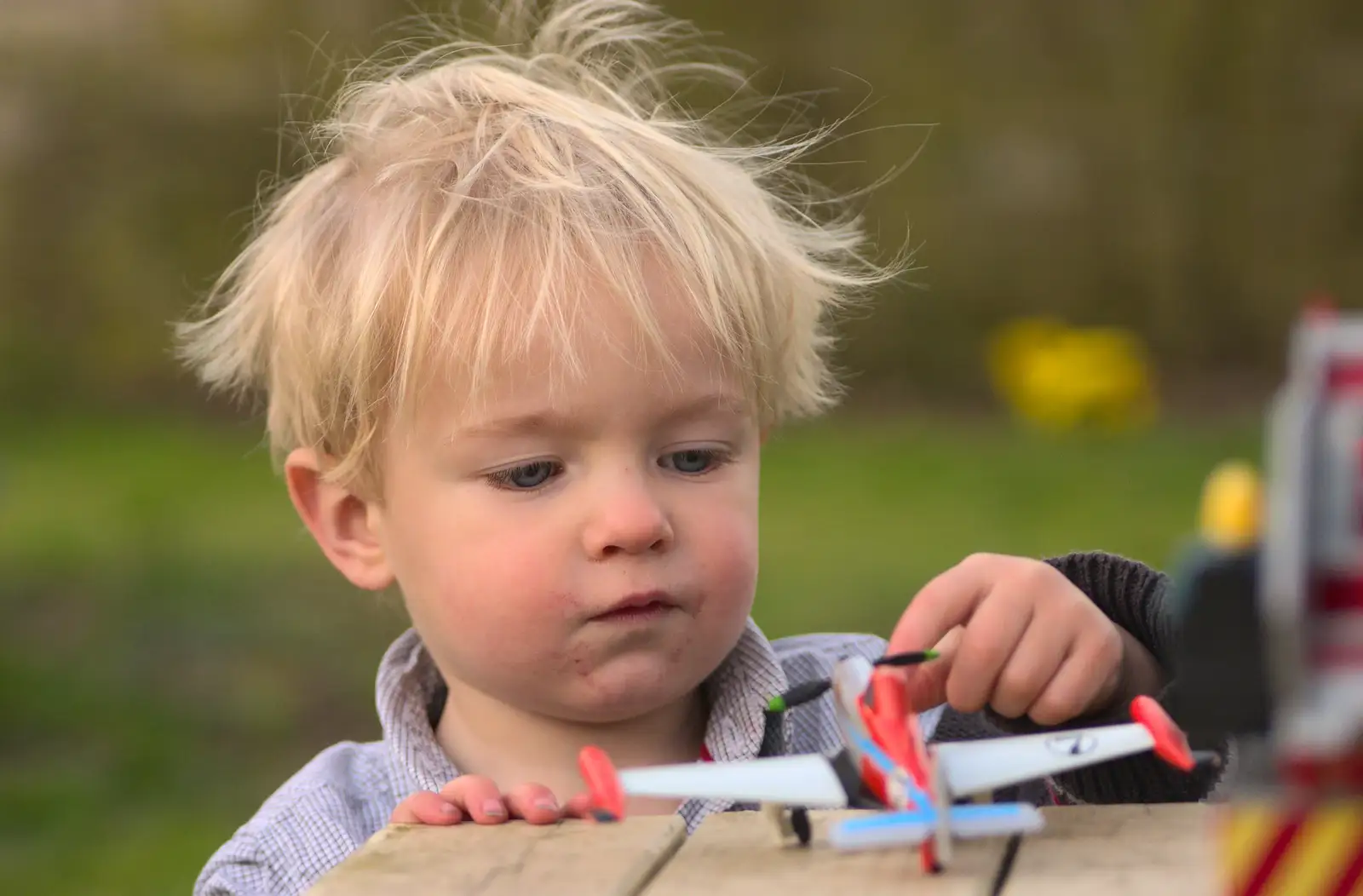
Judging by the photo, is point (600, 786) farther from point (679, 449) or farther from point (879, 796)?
point (679, 449)

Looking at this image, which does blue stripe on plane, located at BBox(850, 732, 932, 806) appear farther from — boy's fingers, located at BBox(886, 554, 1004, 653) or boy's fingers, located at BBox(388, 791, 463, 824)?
boy's fingers, located at BBox(388, 791, 463, 824)

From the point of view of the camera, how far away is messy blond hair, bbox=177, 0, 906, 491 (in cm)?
212

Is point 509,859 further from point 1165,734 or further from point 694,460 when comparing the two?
point 694,460

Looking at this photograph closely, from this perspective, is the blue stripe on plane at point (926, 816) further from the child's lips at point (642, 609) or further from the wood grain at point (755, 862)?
the child's lips at point (642, 609)

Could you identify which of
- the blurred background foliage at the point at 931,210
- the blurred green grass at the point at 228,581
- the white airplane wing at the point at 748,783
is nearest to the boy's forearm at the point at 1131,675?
the white airplane wing at the point at 748,783

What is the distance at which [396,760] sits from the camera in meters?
2.28

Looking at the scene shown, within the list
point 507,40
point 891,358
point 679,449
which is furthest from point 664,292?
point 891,358

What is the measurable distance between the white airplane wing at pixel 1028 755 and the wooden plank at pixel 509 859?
0.25 metres

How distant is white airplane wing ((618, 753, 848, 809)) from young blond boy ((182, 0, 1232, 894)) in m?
0.30

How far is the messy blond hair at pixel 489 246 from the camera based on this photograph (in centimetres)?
212

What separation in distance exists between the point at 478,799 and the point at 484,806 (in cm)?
1

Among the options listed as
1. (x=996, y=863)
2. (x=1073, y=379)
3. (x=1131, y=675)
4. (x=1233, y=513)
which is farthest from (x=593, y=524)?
(x=1073, y=379)

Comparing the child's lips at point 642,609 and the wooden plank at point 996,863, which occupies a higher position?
the child's lips at point 642,609

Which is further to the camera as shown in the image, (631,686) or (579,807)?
(631,686)
